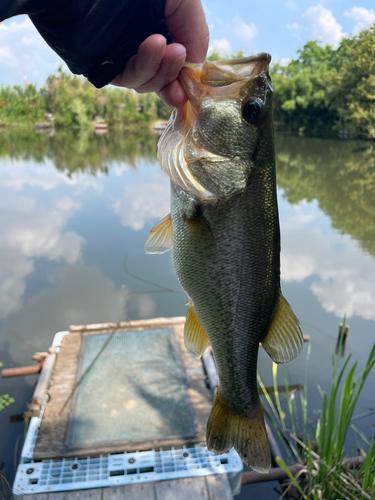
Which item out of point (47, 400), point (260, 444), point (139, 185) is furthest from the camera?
point (139, 185)

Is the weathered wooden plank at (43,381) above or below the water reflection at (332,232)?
below

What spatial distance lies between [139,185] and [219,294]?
12833 mm

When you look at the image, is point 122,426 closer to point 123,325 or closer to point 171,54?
point 123,325

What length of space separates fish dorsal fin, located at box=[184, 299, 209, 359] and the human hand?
77 centimetres

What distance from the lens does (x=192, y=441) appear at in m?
2.93

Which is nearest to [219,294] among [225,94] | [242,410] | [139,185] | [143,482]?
[242,410]

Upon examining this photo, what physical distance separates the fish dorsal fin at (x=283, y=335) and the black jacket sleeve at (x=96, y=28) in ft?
3.16

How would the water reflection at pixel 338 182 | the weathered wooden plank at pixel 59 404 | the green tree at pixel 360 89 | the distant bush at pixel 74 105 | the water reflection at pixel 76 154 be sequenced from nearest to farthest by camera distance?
the weathered wooden plank at pixel 59 404 → the water reflection at pixel 338 182 → the water reflection at pixel 76 154 → the green tree at pixel 360 89 → the distant bush at pixel 74 105

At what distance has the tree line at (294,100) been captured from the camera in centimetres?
2686

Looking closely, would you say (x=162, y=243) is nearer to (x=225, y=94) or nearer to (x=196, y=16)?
(x=225, y=94)

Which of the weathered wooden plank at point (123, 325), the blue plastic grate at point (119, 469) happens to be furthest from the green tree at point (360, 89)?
the blue plastic grate at point (119, 469)

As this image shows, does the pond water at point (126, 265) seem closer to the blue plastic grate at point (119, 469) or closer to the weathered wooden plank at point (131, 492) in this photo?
the blue plastic grate at point (119, 469)

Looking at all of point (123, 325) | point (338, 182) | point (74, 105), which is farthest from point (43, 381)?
point (74, 105)

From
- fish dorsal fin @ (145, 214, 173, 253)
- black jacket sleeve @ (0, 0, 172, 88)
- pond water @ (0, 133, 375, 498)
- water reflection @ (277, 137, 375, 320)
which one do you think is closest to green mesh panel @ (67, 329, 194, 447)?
pond water @ (0, 133, 375, 498)
